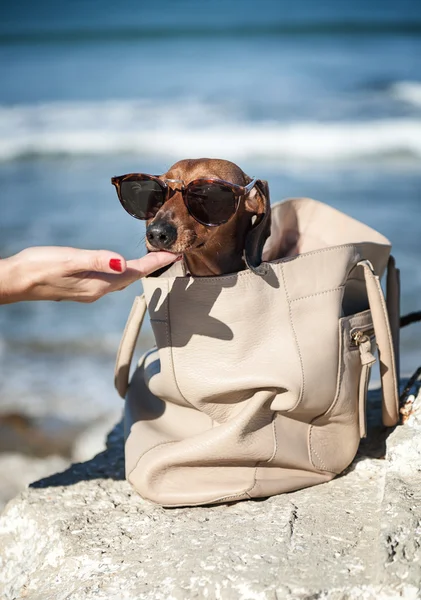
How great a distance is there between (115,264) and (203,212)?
531mm

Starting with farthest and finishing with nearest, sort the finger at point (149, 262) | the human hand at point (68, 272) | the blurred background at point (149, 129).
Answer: the blurred background at point (149, 129), the finger at point (149, 262), the human hand at point (68, 272)

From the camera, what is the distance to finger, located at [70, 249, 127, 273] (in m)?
2.12

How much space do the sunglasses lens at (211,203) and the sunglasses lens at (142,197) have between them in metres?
0.16

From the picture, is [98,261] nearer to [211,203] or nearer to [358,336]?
[211,203]

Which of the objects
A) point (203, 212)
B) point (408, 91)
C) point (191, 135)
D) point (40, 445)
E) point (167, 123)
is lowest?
point (191, 135)

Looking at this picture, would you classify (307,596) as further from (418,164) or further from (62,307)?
(418,164)

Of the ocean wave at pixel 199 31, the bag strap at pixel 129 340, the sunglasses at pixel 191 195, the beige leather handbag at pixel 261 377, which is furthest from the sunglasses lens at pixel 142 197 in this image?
the ocean wave at pixel 199 31

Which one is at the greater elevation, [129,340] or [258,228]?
[258,228]

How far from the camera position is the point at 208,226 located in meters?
2.62

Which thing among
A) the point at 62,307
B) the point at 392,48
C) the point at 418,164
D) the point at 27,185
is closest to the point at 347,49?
the point at 392,48

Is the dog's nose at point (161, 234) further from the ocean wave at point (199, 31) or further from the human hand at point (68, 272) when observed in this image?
the ocean wave at point (199, 31)

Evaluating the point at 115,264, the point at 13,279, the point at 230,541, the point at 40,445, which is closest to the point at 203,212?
the point at 115,264

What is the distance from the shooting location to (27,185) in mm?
11617

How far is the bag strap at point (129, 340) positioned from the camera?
294 centimetres
